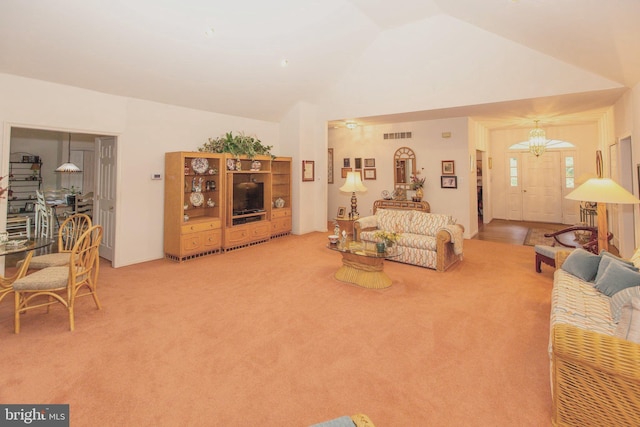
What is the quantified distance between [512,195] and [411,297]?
7692 millimetres

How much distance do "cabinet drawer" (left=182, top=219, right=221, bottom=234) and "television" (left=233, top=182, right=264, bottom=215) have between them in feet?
1.68

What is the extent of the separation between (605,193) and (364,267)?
258cm

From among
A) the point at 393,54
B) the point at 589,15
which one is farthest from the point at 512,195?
the point at 589,15

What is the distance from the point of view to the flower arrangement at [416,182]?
744 cm

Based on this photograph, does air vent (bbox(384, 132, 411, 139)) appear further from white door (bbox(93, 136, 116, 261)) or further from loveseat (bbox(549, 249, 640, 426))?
loveseat (bbox(549, 249, 640, 426))

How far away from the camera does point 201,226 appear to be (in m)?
5.34

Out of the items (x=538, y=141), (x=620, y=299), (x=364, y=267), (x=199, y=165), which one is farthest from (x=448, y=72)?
(x=199, y=165)

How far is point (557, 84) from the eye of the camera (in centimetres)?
474

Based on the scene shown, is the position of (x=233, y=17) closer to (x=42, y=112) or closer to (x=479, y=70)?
(x=42, y=112)

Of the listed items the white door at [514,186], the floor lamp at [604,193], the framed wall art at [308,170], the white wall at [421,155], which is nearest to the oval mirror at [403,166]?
the white wall at [421,155]

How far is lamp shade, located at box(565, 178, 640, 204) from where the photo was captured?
3.00 meters

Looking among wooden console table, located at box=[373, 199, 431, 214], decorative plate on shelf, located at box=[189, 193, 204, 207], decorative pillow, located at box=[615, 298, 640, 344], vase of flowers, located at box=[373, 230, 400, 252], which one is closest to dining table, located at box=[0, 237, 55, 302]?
decorative plate on shelf, located at box=[189, 193, 204, 207]

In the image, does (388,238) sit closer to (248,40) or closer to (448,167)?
(248,40)

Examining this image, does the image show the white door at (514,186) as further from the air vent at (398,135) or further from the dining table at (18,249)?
the dining table at (18,249)
